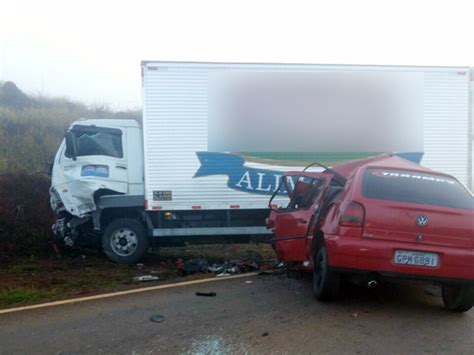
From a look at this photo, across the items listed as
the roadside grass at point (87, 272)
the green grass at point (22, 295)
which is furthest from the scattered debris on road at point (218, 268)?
the green grass at point (22, 295)

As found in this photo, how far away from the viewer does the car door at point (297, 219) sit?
6.41m

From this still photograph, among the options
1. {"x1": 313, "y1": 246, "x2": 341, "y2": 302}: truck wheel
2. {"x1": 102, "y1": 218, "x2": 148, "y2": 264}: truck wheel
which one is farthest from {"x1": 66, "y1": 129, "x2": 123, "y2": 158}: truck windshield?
{"x1": 313, "y1": 246, "x2": 341, "y2": 302}: truck wheel

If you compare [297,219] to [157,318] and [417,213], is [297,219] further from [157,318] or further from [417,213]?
[157,318]

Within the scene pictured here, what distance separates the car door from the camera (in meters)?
6.41

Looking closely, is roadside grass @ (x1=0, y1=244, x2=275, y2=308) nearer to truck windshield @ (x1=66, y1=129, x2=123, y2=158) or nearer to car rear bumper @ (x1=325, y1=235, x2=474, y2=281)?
truck windshield @ (x1=66, y1=129, x2=123, y2=158)

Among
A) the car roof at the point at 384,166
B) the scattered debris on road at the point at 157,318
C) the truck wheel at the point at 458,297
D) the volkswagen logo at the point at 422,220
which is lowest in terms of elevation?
the scattered debris on road at the point at 157,318

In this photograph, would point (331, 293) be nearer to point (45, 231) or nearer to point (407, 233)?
point (407, 233)

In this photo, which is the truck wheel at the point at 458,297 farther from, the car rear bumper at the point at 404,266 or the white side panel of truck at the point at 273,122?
the white side panel of truck at the point at 273,122

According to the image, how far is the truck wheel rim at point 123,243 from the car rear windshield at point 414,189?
5091mm

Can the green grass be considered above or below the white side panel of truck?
below

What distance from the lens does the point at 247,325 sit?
16.2 feet

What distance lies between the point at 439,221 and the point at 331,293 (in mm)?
1382

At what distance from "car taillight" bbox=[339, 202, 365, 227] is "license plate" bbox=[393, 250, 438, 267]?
1.53 feet

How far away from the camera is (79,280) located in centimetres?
746
